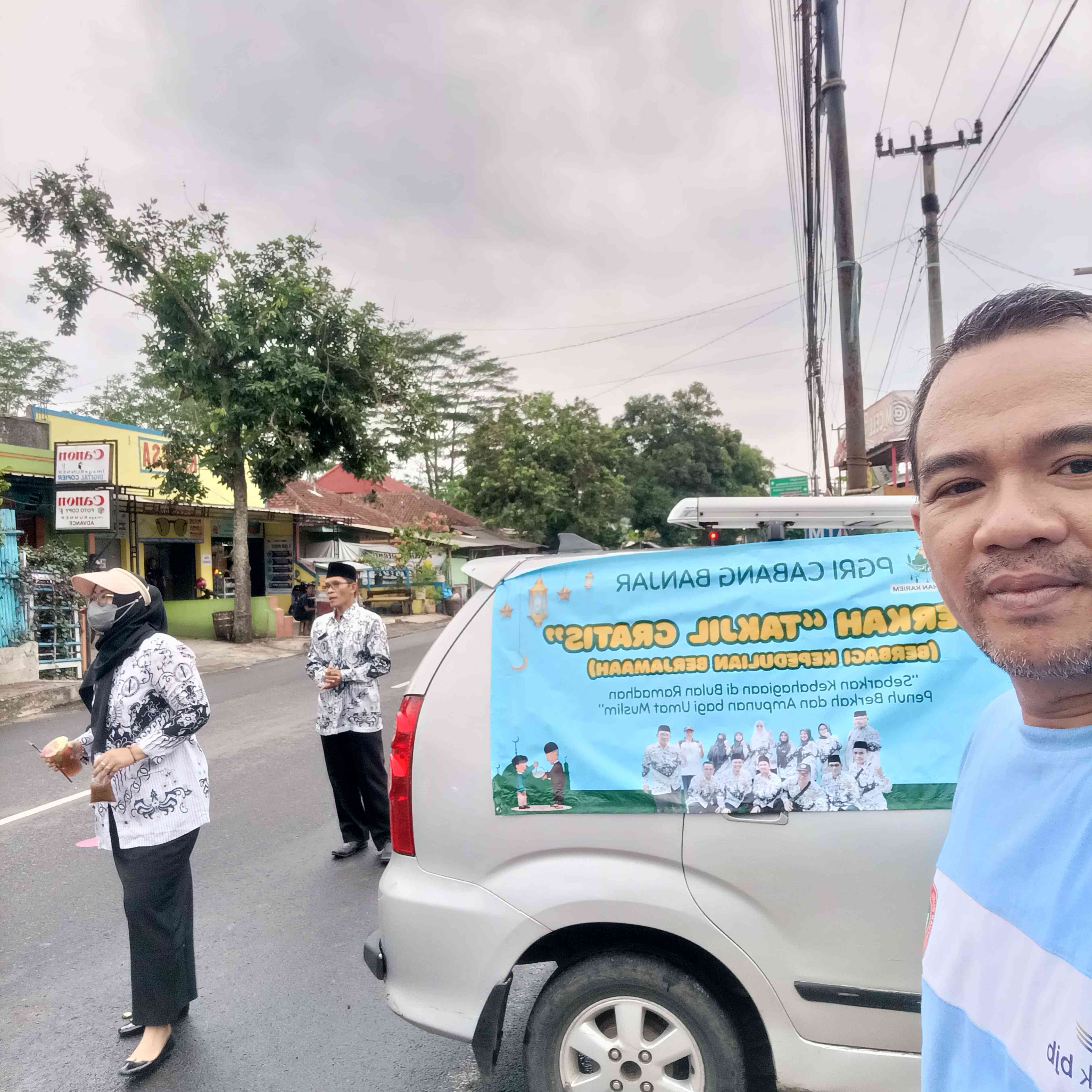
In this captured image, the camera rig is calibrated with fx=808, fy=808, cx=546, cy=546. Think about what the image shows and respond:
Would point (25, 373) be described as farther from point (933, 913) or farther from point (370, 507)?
point (933, 913)

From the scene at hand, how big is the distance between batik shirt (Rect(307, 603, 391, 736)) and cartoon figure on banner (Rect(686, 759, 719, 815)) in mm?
3115

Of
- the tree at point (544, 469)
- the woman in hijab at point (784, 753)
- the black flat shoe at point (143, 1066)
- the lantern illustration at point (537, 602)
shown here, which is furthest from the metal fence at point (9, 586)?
the tree at point (544, 469)

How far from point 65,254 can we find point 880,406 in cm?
1949

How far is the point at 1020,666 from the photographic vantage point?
904 mm

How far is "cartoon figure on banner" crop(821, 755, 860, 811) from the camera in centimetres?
224

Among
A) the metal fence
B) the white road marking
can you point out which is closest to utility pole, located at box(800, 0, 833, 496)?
the white road marking

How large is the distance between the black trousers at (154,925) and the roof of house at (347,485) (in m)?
38.3

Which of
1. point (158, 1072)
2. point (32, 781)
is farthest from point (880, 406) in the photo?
point (158, 1072)

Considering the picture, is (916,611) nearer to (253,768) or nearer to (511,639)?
(511,639)

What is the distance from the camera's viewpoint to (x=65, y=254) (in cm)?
1633

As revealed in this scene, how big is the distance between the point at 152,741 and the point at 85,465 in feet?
45.4

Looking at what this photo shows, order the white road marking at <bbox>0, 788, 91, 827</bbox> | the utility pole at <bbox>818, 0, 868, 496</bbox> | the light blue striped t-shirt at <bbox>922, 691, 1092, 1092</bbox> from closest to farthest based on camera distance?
1. the light blue striped t-shirt at <bbox>922, 691, 1092, 1092</bbox>
2. the white road marking at <bbox>0, 788, 91, 827</bbox>
3. the utility pole at <bbox>818, 0, 868, 496</bbox>

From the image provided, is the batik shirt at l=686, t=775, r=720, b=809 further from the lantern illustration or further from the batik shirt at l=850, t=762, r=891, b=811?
the lantern illustration

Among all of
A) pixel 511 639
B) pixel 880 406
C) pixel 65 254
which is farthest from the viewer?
pixel 880 406
